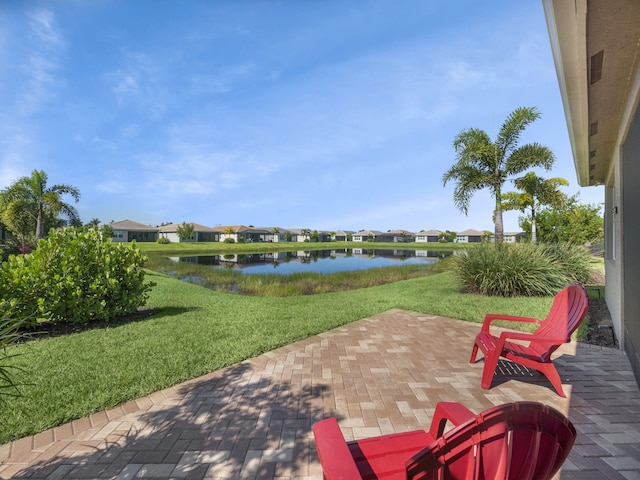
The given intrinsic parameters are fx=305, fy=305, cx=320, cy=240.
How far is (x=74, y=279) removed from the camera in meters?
5.73

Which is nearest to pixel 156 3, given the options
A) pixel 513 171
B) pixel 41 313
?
pixel 41 313

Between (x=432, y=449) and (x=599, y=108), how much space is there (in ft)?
17.7

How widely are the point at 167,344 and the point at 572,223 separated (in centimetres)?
3886

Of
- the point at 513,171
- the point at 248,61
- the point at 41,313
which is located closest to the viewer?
the point at 41,313

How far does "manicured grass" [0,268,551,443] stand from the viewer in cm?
313

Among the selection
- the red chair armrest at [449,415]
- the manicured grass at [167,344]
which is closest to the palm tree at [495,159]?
the manicured grass at [167,344]

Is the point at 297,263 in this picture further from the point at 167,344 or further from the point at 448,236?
the point at 448,236

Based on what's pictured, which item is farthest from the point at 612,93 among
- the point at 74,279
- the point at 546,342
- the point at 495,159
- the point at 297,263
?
the point at 297,263

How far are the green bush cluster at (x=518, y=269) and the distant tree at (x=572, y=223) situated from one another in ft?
79.4

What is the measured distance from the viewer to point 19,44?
8.24 metres

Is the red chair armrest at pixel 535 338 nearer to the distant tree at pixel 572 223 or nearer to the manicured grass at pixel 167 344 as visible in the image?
the manicured grass at pixel 167 344

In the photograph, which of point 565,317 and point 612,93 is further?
point 612,93

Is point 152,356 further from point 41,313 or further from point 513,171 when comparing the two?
point 513,171

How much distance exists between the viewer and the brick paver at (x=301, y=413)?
2256 mm
